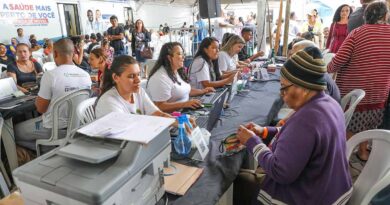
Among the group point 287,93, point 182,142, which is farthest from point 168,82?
point 287,93

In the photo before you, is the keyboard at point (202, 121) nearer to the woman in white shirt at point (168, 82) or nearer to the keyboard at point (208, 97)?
the woman in white shirt at point (168, 82)

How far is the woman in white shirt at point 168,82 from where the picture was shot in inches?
89.7

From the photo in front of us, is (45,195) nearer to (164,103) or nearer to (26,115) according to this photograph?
(164,103)

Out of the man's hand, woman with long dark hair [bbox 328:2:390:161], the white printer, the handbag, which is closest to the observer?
the white printer

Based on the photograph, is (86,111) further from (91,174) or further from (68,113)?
(91,174)

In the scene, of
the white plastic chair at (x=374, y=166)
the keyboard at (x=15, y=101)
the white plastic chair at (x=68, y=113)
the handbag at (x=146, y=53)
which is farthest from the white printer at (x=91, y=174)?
the handbag at (x=146, y=53)

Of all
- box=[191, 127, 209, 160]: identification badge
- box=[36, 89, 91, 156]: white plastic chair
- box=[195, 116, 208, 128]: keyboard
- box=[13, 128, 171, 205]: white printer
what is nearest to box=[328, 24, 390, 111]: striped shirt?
box=[195, 116, 208, 128]: keyboard

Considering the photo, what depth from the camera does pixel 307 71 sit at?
3.46 feet

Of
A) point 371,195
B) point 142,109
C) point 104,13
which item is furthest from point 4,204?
point 104,13

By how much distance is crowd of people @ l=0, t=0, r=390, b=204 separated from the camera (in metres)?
1.02

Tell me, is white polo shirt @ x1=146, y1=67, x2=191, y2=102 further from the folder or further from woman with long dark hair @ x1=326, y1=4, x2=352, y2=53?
woman with long dark hair @ x1=326, y1=4, x2=352, y2=53

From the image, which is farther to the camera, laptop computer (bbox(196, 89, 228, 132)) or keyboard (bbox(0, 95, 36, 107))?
keyboard (bbox(0, 95, 36, 107))

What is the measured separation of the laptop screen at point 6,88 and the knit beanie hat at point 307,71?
2.80 meters

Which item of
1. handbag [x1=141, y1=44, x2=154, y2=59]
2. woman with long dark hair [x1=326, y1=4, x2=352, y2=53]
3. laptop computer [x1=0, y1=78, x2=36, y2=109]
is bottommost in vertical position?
laptop computer [x1=0, y1=78, x2=36, y2=109]
